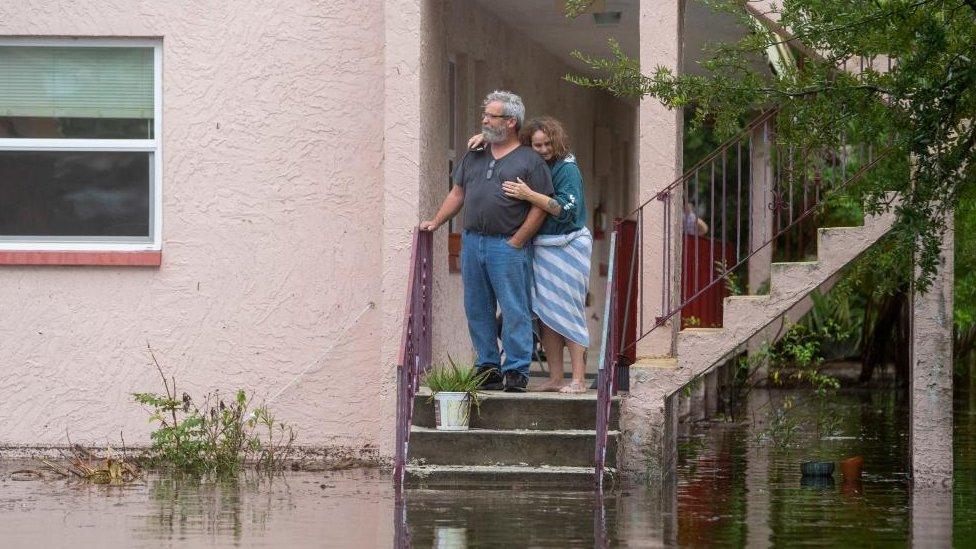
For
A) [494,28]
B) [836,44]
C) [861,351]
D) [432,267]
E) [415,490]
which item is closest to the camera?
[836,44]

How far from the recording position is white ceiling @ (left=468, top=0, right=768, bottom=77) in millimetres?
12836

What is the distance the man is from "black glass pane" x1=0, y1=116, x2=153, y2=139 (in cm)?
239

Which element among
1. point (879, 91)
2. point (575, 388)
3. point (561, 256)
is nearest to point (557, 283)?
point (561, 256)

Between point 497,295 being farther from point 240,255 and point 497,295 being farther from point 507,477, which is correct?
point 240,255

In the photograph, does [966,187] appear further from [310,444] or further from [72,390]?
[72,390]

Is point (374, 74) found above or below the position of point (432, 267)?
above

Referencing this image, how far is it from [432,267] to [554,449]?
1.79 m

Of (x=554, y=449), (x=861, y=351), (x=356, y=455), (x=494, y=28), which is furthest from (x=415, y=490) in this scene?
(x=861, y=351)

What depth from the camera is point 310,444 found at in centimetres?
1174

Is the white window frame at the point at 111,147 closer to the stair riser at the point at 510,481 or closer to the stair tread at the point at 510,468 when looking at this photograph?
the stair tread at the point at 510,468

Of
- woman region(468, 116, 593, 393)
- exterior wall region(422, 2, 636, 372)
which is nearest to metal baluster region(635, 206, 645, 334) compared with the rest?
woman region(468, 116, 593, 393)

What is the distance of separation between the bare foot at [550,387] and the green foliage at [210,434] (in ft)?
5.70

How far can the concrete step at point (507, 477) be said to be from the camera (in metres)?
10.1

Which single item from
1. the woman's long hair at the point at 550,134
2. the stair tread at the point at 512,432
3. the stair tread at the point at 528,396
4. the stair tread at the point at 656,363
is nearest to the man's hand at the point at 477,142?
the woman's long hair at the point at 550,134
